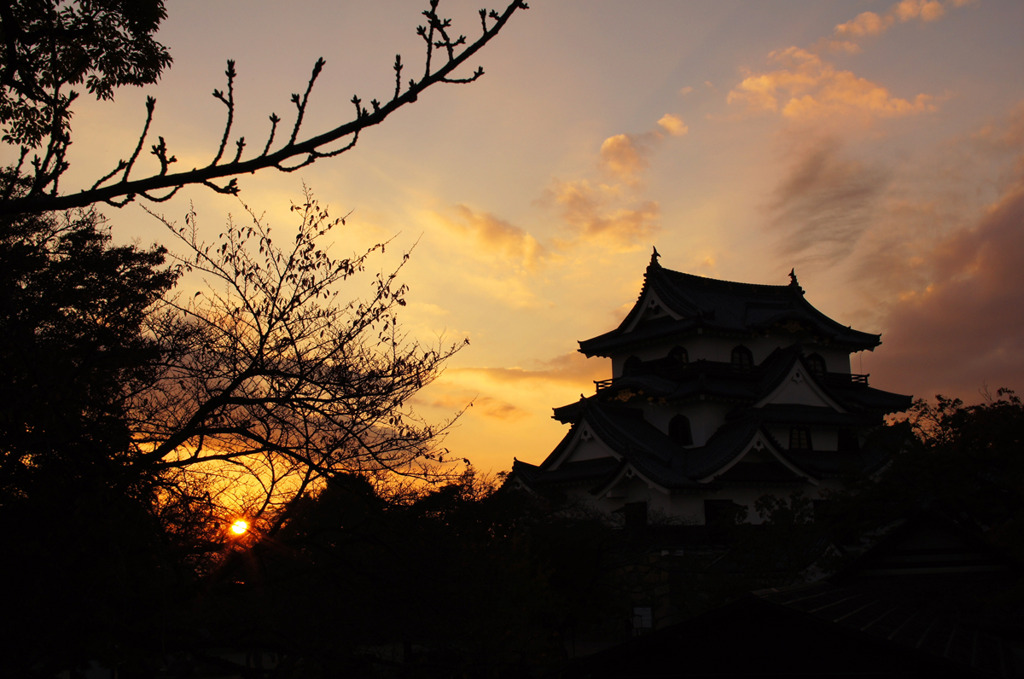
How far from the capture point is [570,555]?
784 inches

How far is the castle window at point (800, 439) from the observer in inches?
1321

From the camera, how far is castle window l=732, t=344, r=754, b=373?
115ft

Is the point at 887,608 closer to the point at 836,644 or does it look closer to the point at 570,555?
the point at 836,644

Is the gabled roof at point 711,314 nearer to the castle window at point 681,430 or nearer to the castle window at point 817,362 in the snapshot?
the castle window at point 817,362

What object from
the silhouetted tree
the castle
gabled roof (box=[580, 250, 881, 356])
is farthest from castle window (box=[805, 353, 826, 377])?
the silhouetted tree

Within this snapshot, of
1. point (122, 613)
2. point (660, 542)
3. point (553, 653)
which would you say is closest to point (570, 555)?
point (553, 653)

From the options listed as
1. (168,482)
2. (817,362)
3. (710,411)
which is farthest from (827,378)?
(168,482)

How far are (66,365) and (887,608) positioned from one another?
957 cm

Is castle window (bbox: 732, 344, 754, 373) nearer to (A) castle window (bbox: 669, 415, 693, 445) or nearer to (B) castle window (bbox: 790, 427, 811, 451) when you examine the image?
(B) castle window (bbox: 790, 427, 811, 451)

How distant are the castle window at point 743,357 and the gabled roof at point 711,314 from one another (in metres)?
1.05

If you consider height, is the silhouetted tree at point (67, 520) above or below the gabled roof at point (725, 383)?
below

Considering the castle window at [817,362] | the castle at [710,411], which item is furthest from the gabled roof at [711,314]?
the castle window at [817,362]

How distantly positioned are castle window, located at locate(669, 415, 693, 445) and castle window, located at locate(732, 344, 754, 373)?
3.52 metres

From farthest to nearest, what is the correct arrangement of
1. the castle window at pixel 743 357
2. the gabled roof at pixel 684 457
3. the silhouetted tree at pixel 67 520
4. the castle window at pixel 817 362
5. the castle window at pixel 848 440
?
the castle window at pixel 817 362 → the castle window at pixel 743 357 → the castle window at pixel 848 440 → the gabled roof at pixel 684 457 → the silhouetted tree at pixel 67 520
